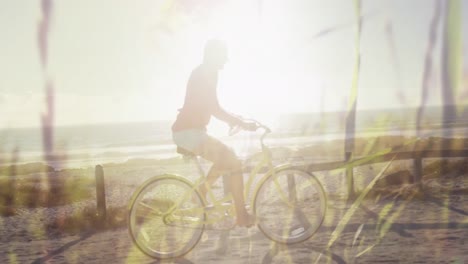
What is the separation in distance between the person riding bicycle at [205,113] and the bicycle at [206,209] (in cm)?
18

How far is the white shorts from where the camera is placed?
214 inches

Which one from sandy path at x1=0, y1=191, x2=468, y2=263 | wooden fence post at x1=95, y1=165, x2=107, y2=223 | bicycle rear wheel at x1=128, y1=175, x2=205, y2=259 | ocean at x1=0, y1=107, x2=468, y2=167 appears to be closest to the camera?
sandy path at x1=0, y1=191, x2=468, y2=263

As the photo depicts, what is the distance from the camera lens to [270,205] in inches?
223

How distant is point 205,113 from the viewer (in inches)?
214

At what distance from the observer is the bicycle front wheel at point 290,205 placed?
5.78 m

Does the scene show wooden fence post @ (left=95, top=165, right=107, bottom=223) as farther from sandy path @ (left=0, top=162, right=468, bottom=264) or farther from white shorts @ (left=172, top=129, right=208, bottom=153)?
white shorts @ (left=172, top=129, right=208, bottom=153)

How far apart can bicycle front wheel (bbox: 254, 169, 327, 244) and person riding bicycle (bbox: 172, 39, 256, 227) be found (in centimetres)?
54

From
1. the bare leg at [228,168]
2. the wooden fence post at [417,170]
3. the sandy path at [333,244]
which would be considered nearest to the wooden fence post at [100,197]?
the sandy path at [333,244]

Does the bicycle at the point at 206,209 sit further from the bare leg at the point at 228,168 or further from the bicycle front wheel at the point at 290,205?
the bare leg at the point at 228,168

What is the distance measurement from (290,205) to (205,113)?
4.80 ft

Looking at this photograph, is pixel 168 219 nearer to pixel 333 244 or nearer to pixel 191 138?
pixel 191 138

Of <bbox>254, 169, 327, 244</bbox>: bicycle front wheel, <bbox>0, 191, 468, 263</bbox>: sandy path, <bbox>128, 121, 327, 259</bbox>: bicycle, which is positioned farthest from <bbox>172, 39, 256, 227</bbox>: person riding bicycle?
<bbox>0, 191, 468, 263</bbox>: sandy path

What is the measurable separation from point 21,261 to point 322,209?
3494 millimetres

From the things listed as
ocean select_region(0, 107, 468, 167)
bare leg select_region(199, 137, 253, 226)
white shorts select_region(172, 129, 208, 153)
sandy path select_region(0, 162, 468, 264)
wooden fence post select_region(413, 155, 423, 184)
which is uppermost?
white shorts select_region(172, 129, 208, 153)
